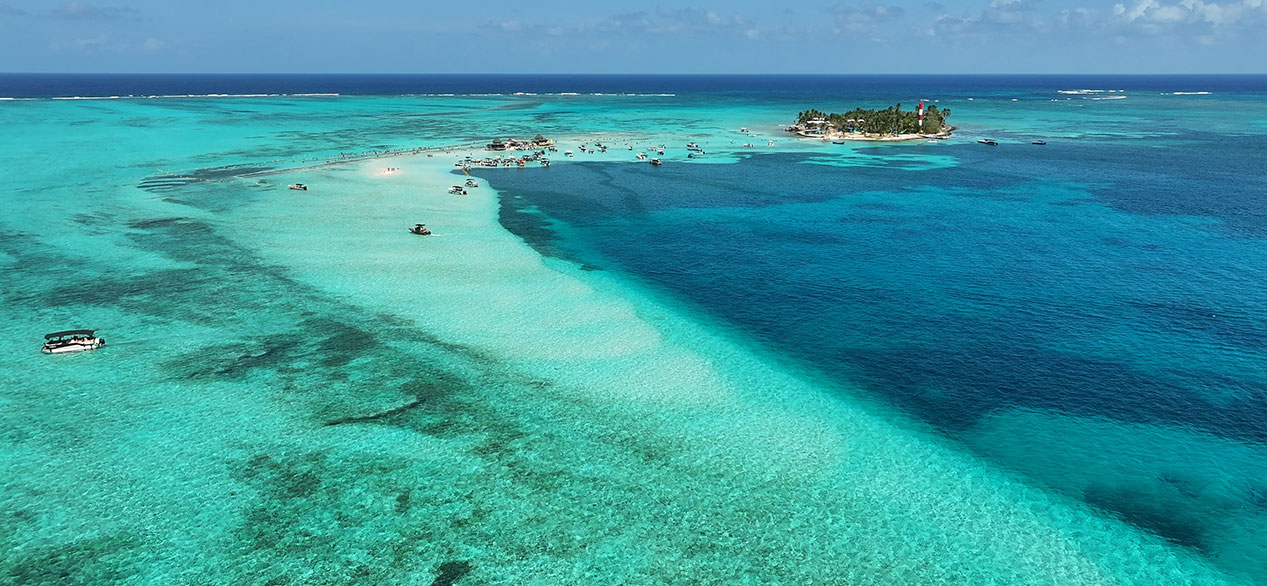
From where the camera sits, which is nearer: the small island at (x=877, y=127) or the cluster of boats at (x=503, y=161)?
the cluster of boats at (x=503, y=161)

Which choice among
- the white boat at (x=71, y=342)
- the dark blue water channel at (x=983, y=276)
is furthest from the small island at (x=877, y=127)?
the white boat at (x=71, y=342)

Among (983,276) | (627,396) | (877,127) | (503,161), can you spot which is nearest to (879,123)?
(877,127)

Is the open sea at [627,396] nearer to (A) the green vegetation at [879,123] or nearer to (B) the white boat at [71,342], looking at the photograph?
(B) the white boat at [71,342]

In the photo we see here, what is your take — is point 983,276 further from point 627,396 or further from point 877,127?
point 877,127

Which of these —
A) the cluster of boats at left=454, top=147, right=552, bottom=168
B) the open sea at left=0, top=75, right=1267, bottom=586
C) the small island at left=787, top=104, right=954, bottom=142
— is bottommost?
the open sea at left=0, top=75, right=1267, bottom=586

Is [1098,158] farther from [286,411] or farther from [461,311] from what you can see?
[286,411]

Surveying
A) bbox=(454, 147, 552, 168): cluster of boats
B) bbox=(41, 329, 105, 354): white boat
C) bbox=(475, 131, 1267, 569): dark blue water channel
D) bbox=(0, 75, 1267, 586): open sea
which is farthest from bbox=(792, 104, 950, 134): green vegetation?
bbox=(41, 329, 105, 354): white boat

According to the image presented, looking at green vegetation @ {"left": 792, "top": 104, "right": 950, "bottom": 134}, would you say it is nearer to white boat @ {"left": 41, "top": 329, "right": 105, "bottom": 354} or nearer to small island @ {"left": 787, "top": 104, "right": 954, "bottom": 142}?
small island @ {"left": 787, "top": 104, "right": 954, "bottom": 142}
